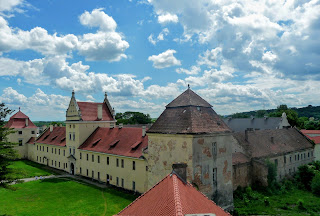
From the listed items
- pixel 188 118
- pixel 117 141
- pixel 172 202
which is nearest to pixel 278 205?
pixel 188 118

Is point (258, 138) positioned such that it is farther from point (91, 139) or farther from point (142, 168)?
point (91, 139)

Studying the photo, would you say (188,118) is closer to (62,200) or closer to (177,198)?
(177,198)

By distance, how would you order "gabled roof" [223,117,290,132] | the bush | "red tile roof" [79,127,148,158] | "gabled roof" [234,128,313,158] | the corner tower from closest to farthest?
the corner tower → the bush → "red tile roof" [79,127,148,158] → "gabled roof" [234,128,313,158] → "gabled roof" [223,117,290,132]

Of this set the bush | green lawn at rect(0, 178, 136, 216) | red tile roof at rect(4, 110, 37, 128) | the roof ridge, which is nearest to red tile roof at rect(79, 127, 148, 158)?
green lawn at rect(0, 178, 136, 216)

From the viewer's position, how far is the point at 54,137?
179 feet

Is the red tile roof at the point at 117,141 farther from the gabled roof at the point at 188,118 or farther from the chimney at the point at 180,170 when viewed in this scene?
the chimney at the point at 180,170

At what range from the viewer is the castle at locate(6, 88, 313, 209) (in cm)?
2095

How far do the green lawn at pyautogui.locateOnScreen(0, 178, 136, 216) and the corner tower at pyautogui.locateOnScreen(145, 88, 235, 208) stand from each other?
328 inches

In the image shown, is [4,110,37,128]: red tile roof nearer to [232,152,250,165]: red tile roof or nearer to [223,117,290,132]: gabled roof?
[232,152,250,165]: red tile roof

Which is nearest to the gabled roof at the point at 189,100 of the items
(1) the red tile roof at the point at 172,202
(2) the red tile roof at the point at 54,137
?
(1) the red tile roof at the point at 172,202

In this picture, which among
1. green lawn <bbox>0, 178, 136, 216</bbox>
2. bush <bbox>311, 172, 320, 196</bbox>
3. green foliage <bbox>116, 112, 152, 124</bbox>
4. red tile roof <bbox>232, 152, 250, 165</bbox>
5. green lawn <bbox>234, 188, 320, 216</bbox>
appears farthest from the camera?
green foliage <bbox>116, 112, 152, 124</bbox>

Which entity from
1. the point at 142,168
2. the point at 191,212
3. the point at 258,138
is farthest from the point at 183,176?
the point at 258,138

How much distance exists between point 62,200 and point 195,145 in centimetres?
1960

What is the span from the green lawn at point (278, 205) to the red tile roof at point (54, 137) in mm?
34606
